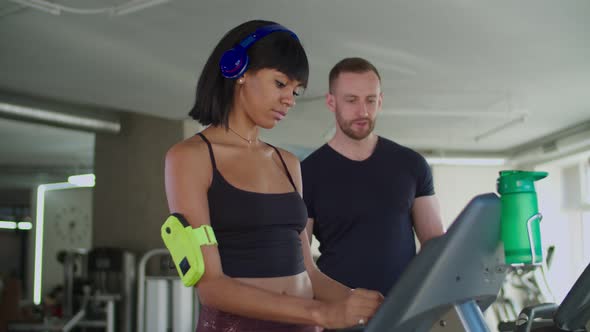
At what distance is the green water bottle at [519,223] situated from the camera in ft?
2.81

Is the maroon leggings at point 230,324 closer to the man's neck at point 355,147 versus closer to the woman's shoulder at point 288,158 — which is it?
the woman's shoulder at point 288,158

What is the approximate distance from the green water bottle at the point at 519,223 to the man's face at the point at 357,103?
1.26 metres

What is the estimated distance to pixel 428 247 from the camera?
0.86 m

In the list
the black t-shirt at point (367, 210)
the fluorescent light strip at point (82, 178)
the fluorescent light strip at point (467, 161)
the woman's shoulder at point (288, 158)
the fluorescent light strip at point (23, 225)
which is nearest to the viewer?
the woman's shoulder at point (288, 158)

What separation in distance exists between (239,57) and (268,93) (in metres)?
0.08

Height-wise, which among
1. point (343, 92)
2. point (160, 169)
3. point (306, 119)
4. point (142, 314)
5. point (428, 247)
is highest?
point (306, 119)

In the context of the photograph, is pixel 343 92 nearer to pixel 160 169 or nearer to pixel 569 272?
pixel 160 169

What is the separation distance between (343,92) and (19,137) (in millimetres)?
9117

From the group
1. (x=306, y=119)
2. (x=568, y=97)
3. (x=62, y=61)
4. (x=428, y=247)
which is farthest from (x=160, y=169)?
(x=428, y=247)

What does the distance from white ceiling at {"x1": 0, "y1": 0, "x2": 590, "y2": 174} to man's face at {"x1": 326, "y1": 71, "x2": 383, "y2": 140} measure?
10.1 feet

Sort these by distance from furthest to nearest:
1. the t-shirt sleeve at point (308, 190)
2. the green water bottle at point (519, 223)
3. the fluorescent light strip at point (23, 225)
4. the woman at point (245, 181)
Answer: the fluorescent light strip at point (23, 225) → the t-shirt sleeve at point (308, 190) → the woman at point (245, 181) → the green water bottle at point (519, 223)

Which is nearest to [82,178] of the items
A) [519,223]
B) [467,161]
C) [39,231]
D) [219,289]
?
[39,231]

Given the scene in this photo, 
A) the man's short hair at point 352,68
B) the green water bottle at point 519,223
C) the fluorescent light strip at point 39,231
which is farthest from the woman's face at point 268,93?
the fluorescent light strip at point 39,231

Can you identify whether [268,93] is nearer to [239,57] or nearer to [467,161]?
[239,57]
